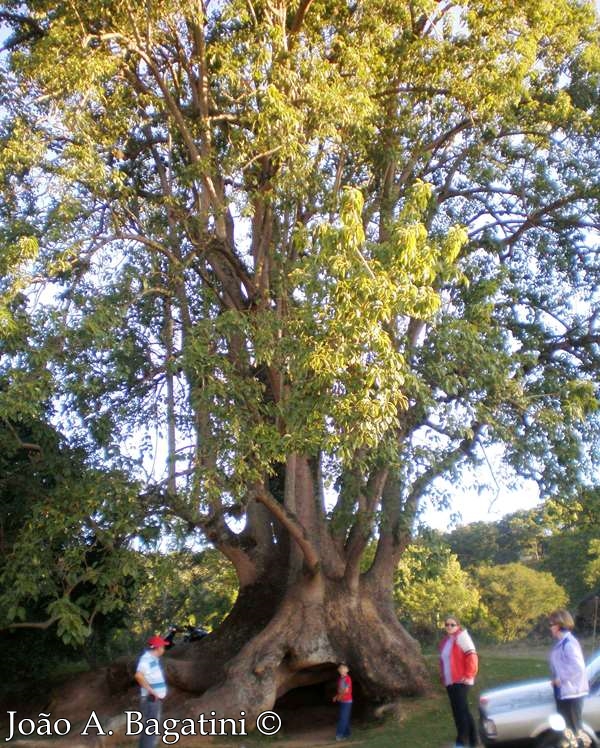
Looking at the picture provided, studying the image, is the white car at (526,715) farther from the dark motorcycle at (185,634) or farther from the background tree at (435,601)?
the background tree at (435,601)

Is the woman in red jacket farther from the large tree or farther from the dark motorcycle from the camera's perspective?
the dark motorcycle

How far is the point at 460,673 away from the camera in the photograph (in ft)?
26.4

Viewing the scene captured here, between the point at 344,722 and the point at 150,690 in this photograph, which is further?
the point at 344,722

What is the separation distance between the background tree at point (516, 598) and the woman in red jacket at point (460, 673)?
29.5 meters

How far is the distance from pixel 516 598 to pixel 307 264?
3000 centimetres

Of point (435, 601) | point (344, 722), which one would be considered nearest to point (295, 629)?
point (344, 722)

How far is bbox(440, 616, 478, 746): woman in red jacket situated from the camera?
8.02m

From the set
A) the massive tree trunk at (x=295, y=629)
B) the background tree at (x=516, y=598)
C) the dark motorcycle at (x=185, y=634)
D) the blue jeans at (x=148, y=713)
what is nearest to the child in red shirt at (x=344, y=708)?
the massive tree trunk at (x=295, y=629)

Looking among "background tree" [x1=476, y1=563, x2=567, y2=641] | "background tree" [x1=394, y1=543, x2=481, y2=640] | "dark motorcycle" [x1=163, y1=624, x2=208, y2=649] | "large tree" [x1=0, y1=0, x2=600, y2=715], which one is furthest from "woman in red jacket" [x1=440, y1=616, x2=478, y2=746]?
"background tree" [x1=476, y1=563, x2=567, y2=641]

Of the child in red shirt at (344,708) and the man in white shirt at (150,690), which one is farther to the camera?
the child in red shirt at (344,708)

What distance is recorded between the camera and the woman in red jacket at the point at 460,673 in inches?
316

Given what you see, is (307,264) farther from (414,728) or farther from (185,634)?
(185,634)

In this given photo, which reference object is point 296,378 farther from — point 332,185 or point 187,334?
point 332,185

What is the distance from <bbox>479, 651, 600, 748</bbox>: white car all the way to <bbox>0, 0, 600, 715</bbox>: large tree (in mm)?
3011
